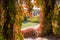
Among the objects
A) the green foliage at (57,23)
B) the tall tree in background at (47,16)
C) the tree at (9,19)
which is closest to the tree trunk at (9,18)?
the tree at (9,19)

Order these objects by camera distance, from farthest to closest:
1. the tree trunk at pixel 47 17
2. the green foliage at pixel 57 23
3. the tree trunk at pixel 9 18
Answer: the tree trunk at pixel 47 17 < the green foliage at pixel 57 23 < the tree trunk at pixel 9 18

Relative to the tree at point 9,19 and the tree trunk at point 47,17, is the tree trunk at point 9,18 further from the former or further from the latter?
the tree trunk at point 47,17

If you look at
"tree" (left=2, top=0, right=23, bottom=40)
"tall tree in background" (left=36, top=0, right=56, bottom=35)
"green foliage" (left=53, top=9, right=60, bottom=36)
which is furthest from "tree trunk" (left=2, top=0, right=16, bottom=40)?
"tall tree in background" (left=36, top=0, right=56, bottom=35)

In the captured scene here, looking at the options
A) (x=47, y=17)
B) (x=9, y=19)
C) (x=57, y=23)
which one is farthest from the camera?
(x=47, y=17)

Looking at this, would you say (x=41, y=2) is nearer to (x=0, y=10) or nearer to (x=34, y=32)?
(x=34, y=32)

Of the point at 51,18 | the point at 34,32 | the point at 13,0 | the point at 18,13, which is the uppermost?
the point at 13,0

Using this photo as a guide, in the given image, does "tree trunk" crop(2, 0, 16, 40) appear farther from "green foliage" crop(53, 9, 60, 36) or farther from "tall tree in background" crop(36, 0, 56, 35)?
"tall tree in background" crop(36, 0, 56, 35)

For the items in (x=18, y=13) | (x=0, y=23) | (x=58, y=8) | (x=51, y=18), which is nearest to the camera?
(x=0, y=23)

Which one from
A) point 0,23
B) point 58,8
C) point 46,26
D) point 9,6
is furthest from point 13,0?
point 46,26

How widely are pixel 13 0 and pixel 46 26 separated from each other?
107 inches

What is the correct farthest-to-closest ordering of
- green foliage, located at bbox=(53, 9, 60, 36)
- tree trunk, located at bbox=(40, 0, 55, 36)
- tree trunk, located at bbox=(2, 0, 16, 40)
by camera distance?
tree trunk, located at bbox=(40, 0, 55, 36)
green foliage, located at bbox=(53, 9, 60, 36)
tree trunk, located at bbox=(2, 0, 16, 40)

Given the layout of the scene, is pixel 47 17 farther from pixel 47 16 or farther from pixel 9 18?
pixel 9 18

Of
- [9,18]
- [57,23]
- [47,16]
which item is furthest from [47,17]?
[9,18]

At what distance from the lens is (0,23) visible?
2.51 metres
